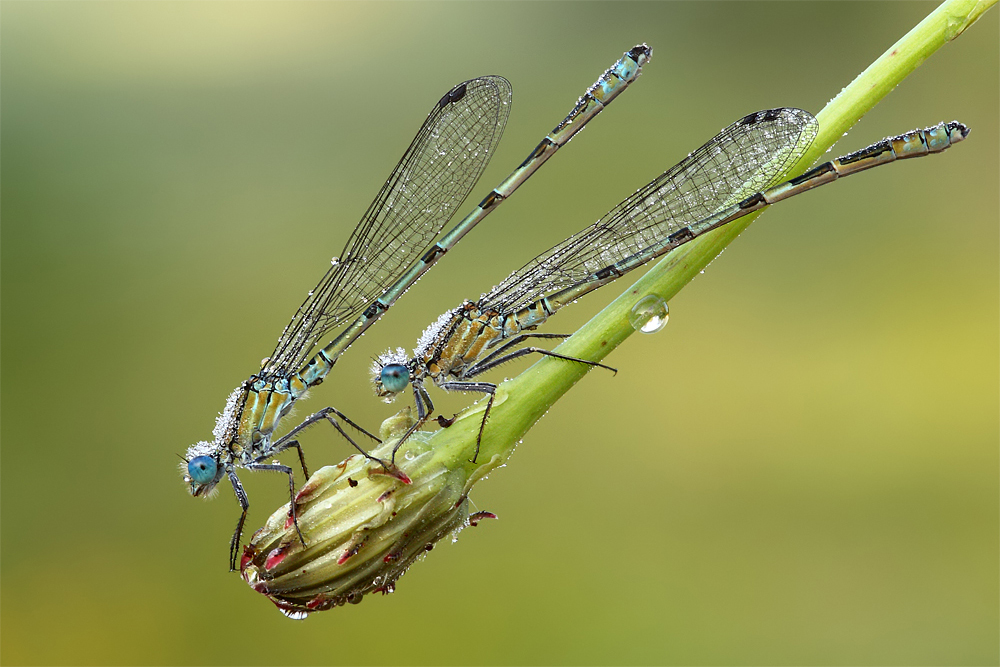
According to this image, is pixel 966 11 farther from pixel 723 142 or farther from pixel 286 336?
pixel 286 336

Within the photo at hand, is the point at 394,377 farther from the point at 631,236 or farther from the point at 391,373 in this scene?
the point at 631,236

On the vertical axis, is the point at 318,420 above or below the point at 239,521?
above

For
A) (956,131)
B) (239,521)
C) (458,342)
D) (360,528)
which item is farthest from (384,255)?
(956,131)

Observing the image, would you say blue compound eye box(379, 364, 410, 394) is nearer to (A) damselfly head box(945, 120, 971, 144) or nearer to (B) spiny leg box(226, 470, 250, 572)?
(B) spiny leg box(226, 470, 250, 572)

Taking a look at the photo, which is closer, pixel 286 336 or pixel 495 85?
pixel 286 336

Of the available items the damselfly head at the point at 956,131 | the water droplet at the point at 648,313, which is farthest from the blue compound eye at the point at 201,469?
the damselfly head at the point at 956,131

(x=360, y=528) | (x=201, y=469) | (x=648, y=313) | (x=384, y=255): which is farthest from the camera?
(x=384, y=255)

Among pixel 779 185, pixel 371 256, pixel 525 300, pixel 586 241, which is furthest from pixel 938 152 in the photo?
pixel 371 256
